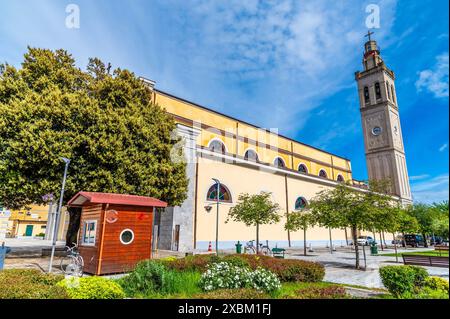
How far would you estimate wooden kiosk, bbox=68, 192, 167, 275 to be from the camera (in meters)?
11.5

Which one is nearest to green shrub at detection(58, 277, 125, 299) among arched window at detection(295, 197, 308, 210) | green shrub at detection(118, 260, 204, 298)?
green shrub at detection(118, 260, 204, 298)

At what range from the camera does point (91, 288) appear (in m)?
6.11

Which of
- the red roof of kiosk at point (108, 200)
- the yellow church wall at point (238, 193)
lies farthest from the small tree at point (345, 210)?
the yellow church wall at point (238, 193)

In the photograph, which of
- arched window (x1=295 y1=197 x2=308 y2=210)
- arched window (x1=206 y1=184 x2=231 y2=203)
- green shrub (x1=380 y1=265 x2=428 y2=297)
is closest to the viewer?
green shrub (x1=380 y1=265 x2=428 y2=297)

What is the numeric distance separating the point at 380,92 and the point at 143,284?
5558cm

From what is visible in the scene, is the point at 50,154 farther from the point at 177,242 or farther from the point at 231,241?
the point at 231,241

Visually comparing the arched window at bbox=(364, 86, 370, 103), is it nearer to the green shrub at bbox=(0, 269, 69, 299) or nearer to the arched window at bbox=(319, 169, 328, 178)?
the arched window at bbox=(319, 169, 328, 178)

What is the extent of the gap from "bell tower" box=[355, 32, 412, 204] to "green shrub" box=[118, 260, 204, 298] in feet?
159

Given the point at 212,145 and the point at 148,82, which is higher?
the point at 148,82

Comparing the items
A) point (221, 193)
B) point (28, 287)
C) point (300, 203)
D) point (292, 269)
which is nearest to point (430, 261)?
point (292, 269)

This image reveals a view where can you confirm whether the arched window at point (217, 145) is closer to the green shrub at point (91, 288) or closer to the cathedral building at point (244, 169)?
the cathedral building at point (244, 169)
